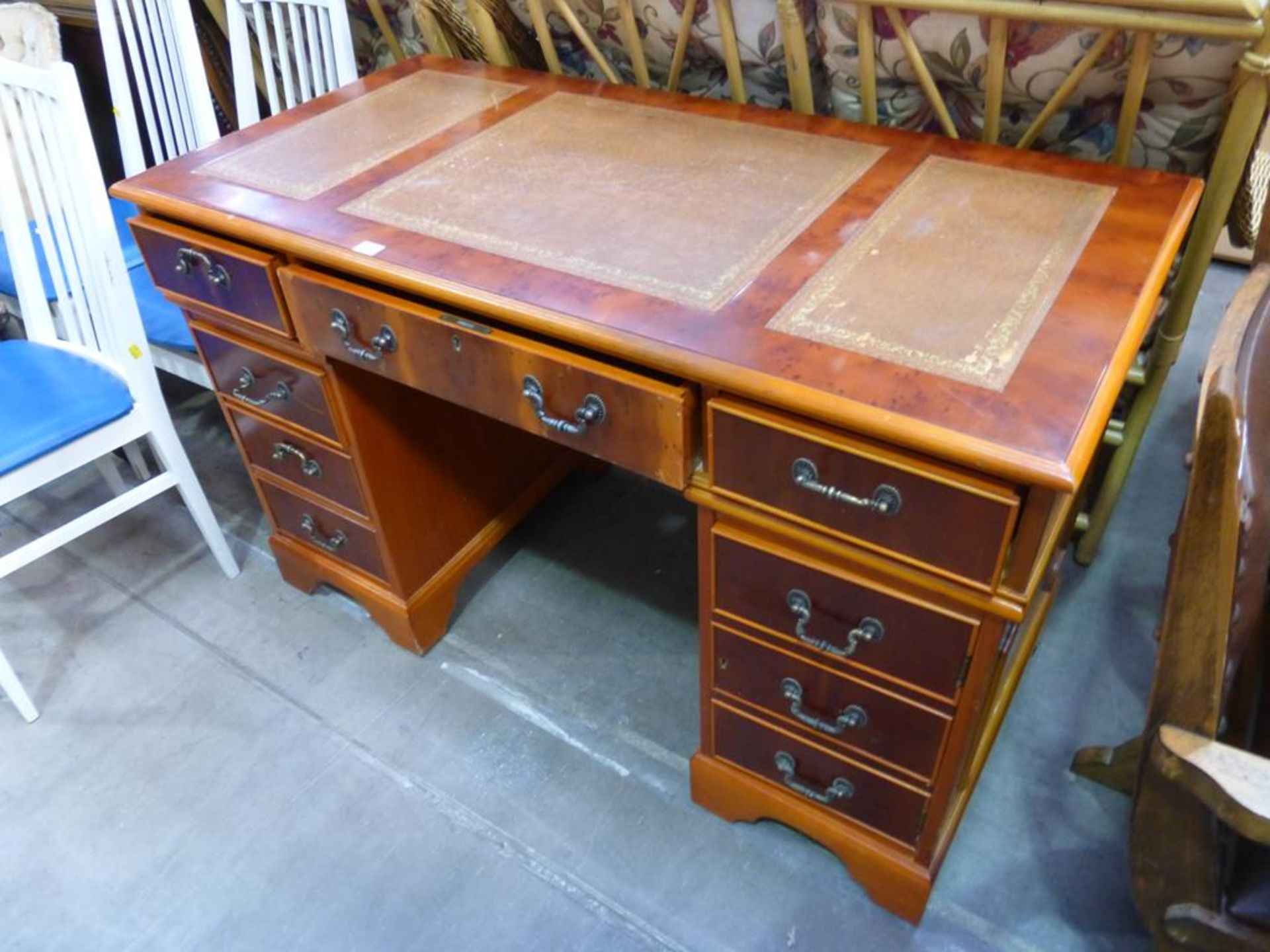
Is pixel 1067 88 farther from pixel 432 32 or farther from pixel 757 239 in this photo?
pixel 432 32

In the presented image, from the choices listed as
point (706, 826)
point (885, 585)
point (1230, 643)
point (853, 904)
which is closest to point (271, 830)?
point (706, 826)

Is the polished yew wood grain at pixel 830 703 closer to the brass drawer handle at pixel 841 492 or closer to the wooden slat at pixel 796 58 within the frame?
the brass drawer handle at pixel 841 492

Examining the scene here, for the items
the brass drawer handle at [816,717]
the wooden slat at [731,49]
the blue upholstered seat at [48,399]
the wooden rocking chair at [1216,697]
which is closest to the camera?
the wooden rocking chair at [1216,697]

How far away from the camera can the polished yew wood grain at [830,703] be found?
93cm

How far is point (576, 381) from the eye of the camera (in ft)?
2.85

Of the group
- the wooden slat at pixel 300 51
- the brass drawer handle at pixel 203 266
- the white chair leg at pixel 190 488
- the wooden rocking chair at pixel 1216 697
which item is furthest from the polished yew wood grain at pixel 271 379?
the wooden rocking chair at pixel 1216 697

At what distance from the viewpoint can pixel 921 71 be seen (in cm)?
111

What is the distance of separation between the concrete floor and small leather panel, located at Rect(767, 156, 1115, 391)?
0.77 meters

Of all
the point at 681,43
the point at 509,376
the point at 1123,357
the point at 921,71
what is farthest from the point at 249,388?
the point at 1123,357

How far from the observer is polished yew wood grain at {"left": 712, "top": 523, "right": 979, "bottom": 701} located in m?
0.84

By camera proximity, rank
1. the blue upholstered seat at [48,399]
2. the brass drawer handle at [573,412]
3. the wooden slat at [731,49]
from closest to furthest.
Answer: the brass drawer handle at [573,412] < the wooden slat at [731,49] < the blue upholstered seat at [48,399]

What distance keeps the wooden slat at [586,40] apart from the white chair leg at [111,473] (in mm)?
1177

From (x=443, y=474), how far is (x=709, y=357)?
763 millimetres

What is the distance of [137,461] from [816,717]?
1473mm
